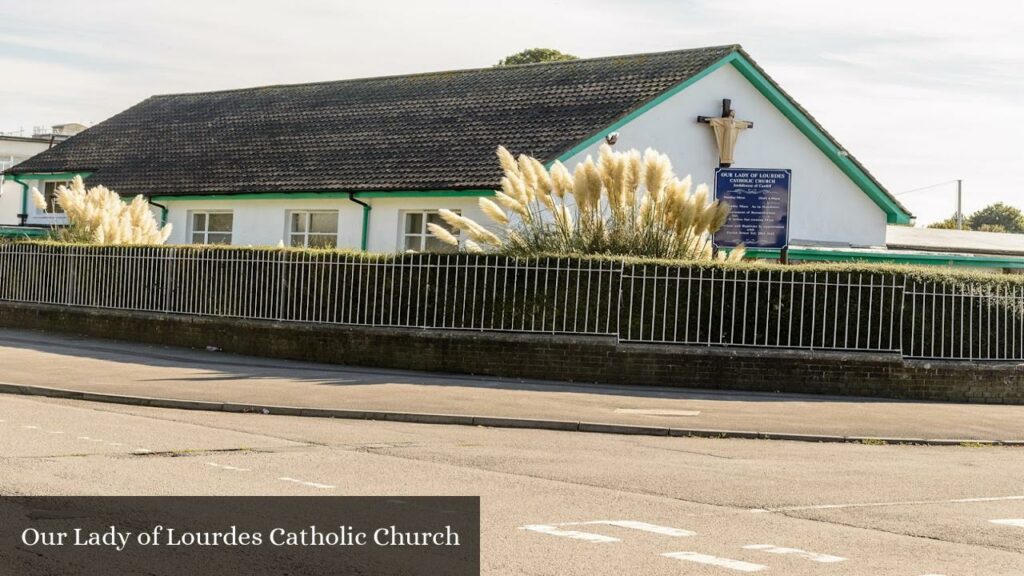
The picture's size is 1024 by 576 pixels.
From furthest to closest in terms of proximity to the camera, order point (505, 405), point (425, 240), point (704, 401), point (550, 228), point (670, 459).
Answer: point (425, 240), point (550, 228), point (704, 401), point (505, 405), point (670, 459)

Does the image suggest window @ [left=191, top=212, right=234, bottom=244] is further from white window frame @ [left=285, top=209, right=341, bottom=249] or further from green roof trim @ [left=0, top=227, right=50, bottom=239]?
green roof trim @ [left=0, top=227, right=50, bottom=239]

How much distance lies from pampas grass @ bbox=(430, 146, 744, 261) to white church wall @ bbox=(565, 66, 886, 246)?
6.59 m

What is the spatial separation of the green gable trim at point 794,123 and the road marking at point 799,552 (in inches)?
803

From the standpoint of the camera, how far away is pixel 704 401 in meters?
17.7

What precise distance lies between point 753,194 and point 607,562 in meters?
15.9

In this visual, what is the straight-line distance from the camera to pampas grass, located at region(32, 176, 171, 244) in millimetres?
27875

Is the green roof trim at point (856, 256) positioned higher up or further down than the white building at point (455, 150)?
further down

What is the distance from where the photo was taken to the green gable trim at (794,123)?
29014mm

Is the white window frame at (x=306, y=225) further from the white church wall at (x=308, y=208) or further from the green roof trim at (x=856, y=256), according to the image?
the green roof trim at (x=856, y=256)

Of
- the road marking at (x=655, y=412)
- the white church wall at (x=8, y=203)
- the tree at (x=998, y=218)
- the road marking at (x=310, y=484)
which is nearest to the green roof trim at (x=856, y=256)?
the road marking at (x=655, y=412)

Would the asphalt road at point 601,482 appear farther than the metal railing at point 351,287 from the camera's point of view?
No

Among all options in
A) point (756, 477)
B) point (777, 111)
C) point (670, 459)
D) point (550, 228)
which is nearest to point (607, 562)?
point (756, 477)

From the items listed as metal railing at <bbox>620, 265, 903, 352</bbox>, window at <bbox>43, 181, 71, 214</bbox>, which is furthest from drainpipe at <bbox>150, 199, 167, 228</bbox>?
metal railing at <bbox>620, 265, 903, 352</bbox>

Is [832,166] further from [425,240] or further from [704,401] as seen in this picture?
[704,401]
